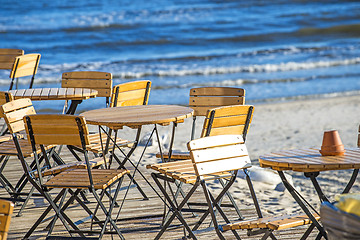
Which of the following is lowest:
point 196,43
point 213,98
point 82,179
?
point 196,43

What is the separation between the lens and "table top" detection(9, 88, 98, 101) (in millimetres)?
5293

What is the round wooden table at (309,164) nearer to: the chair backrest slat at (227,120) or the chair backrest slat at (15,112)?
the chair backrest slat at (227,120)

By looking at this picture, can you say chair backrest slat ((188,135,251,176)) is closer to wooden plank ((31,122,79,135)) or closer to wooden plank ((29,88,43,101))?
wooden plank ((31,122,79,135))

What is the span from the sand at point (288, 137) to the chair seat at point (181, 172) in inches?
44.6

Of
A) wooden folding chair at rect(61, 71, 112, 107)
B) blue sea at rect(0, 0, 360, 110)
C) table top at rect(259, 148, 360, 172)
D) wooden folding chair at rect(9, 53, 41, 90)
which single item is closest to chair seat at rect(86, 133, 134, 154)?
wooden folding chair at rect(61, 71, 112, 107)

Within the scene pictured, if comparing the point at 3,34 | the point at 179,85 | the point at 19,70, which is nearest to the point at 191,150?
the point at 19,70

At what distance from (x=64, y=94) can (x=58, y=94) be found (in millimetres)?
60

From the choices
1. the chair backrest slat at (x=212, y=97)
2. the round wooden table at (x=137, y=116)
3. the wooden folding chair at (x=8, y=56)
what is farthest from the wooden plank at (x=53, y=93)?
the wooden folding chair at (x=8, y=56)

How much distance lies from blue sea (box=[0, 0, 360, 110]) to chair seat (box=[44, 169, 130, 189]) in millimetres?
7739

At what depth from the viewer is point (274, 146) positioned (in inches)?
331

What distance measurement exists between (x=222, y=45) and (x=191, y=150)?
1978 cm

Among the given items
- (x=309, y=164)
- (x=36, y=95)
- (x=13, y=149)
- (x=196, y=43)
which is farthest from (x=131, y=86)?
(x=196, y=43)

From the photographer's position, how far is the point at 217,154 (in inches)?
136

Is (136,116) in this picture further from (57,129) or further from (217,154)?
(217,154)
